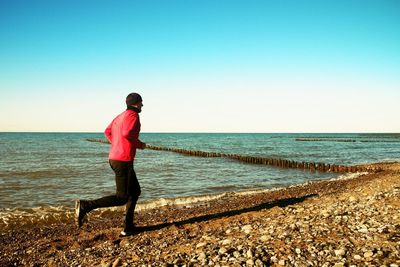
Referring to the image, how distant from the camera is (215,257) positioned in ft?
15.4

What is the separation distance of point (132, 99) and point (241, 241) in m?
3.31

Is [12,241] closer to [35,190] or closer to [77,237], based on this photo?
[77,237]

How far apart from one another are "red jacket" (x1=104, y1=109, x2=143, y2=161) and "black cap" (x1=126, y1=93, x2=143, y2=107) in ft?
0.51

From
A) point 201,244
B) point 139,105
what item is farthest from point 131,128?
point 201,244

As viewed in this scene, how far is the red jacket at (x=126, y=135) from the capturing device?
5.86m

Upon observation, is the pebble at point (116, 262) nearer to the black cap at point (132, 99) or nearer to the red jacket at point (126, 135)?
the red jacket at point (126, 135)

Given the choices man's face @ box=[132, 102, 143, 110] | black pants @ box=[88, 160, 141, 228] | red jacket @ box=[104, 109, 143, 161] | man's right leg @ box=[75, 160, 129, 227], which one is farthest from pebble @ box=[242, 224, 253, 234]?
man's face @ box=[132, 102, 143, 110]

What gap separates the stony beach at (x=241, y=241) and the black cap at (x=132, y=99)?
2687mm

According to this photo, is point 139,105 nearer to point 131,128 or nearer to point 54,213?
point 131,128

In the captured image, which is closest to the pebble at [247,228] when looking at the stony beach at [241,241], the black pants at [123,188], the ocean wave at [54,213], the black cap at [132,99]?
the stony beach at [241,241]

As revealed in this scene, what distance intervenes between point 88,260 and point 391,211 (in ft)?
20.5

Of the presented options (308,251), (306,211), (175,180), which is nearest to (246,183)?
(175,180)

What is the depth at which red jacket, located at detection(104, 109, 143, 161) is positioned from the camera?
19.2 ft

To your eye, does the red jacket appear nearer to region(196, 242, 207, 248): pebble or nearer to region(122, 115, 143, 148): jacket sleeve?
region(122, 115, 143, 148): jacket sleeve
